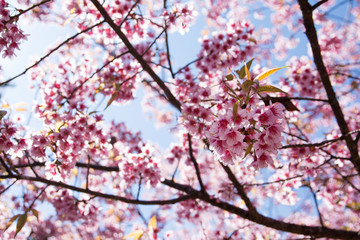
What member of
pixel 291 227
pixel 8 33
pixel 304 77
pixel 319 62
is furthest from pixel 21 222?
pixel 304 77

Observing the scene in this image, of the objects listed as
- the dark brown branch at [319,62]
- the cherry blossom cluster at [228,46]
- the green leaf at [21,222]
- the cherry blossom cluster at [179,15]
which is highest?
the cherry blossom cluster at [228,46]

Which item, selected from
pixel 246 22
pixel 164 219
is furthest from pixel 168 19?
pixel 164 219

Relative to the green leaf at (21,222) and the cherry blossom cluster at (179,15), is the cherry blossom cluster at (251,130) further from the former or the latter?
the cherry blossom cluster at (179,15)

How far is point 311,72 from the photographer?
Result: 4.36 metres

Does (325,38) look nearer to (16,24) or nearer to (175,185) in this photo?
(175,185)

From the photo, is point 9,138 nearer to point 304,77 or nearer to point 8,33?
point 8,33

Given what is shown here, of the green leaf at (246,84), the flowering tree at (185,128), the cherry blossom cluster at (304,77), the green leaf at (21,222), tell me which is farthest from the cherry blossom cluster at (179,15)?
the green leaf at (21,222)

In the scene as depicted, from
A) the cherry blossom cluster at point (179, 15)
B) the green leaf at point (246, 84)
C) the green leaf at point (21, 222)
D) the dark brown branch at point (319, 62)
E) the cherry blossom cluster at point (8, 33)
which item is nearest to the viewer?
the green leaf at point (246, 84)

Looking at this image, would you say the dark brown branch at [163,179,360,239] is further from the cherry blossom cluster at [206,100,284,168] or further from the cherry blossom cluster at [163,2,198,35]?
the cherry blossom cluster at [163,2,198,35]

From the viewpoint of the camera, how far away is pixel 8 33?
2221mm

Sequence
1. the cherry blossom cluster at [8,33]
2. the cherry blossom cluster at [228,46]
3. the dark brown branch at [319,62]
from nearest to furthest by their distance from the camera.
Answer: the cherry blossom cluster at [8,33] < the dark brown branch at [319,62] < the cherry blossom cluster at [228,46]

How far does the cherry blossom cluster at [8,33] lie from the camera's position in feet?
7.02

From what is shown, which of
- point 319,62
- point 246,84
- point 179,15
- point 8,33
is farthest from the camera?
point 179,15

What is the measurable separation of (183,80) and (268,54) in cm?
584
